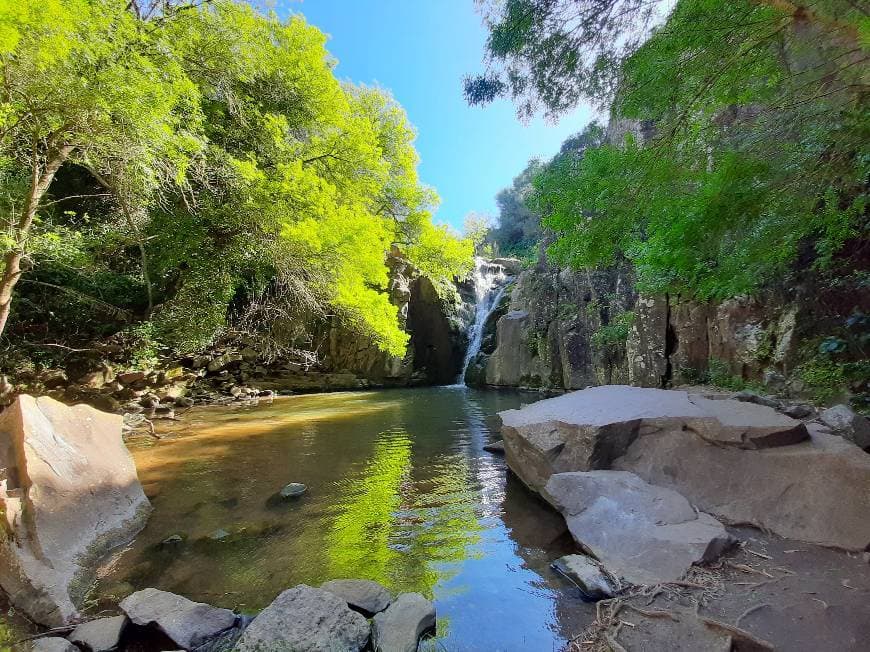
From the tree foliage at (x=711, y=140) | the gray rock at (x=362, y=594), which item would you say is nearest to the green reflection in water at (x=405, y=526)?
the gray rock at (x=362, y=594)

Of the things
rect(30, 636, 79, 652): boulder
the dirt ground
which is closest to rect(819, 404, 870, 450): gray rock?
the dirt ground

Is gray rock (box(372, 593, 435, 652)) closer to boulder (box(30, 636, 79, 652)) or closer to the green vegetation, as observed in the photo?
boulder (box(30, 636, 79, 652))

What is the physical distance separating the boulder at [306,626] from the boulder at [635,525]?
1879 mm

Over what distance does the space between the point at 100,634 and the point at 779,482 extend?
5046 mm

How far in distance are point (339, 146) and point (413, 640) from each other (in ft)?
36.8

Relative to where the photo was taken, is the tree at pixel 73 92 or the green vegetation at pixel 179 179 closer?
the tree at pixel 73 92

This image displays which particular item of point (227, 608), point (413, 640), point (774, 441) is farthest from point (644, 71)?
point (227, 608)

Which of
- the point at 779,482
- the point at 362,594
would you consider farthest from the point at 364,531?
the point at 779,482

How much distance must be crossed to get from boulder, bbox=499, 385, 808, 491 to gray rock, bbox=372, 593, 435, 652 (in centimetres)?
242

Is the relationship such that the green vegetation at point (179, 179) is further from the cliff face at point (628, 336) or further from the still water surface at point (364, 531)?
the cliff face at point (628, 336)

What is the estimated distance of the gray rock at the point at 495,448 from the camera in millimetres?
6643

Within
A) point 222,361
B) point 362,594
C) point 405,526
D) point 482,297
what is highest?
point 482,297

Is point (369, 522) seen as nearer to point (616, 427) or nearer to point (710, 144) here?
point (616, 427)

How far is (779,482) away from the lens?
338cm
